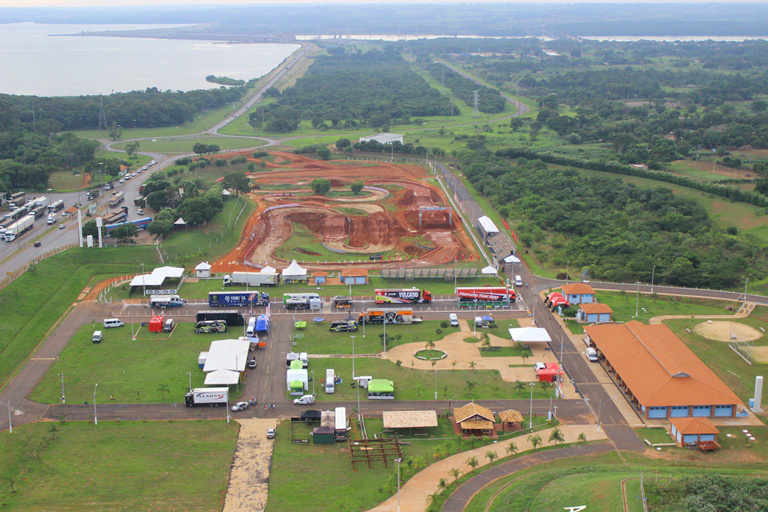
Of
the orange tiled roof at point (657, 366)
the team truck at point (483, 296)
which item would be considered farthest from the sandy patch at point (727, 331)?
the team truck at point (483, 296)

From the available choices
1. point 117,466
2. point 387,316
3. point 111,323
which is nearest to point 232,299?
point 111,323

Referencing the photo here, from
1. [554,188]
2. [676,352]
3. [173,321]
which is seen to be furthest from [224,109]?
[676,352]

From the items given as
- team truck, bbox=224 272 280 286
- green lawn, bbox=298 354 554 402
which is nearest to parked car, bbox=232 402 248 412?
green lawn, bbox=298 354 554 402

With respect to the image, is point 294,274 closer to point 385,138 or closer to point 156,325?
point 156,325

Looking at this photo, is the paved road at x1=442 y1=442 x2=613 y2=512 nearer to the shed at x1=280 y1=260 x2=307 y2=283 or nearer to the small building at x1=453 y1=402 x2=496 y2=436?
the small building at x1=453 y1=402 x2=496 y2=436

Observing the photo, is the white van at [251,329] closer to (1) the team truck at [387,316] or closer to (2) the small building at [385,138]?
(1) the team truck at [387,316]

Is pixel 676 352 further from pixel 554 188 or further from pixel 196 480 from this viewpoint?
pixel 554 188
